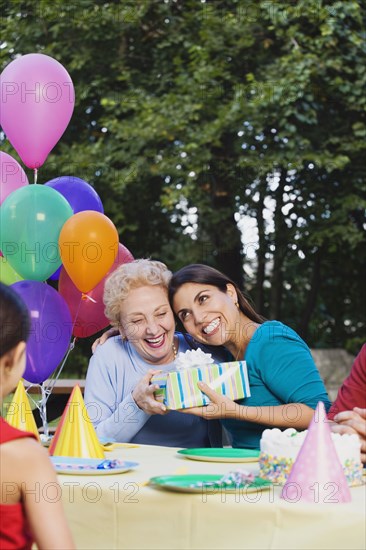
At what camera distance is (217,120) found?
27.4 ft

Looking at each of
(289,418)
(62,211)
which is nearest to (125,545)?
(289,418)

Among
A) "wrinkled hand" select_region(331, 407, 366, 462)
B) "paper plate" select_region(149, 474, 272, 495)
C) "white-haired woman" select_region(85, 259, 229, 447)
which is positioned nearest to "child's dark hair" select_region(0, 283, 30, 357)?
"paper plate" select_region(149, 474, 272, 495)

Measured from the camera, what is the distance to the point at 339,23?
861 centimetres

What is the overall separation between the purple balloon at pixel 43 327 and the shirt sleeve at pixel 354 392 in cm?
148

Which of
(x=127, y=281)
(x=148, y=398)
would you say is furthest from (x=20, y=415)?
(x=127, y=281)

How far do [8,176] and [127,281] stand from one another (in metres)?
1.30

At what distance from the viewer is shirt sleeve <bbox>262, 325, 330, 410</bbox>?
274 centimetres

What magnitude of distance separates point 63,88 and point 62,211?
0.70 metres

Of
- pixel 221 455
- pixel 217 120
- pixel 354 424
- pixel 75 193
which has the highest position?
pixel 354 424

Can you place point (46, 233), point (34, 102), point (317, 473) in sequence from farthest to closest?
point (34, 102) → point (46, 233) → point (317, 473)

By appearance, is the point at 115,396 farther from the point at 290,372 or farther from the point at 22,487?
the point at 22,487

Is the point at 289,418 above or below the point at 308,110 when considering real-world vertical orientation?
above

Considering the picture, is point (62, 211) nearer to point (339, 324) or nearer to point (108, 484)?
point (108, 484)

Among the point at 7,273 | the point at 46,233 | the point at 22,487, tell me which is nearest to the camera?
the point at 22,487
